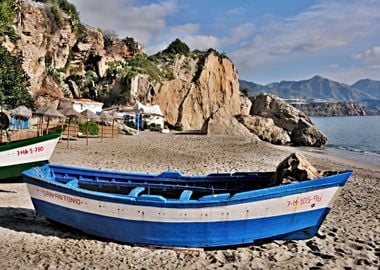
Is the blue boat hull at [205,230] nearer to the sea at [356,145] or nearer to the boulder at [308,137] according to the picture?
the sea at [356,145]

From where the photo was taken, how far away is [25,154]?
11820mm

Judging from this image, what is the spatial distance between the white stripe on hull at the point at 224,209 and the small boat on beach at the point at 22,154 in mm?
4964

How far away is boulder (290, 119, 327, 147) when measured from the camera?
43.5 m

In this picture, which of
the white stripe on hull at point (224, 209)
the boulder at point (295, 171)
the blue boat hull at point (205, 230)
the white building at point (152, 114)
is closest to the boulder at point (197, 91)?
the white building at point (152, 114)

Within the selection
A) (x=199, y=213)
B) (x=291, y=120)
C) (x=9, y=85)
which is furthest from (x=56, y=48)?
(x=199, y=213)

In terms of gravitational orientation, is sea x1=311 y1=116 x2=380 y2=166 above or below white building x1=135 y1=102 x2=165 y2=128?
below

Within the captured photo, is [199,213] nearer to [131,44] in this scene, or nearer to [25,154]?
[25,154]

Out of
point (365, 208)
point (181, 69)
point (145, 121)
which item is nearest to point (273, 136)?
point (145, 121)

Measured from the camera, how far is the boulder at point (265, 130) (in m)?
43.2

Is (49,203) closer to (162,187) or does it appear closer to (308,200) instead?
(162,187)

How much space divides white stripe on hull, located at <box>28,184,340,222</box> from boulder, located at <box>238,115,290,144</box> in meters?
Answer: 35.9

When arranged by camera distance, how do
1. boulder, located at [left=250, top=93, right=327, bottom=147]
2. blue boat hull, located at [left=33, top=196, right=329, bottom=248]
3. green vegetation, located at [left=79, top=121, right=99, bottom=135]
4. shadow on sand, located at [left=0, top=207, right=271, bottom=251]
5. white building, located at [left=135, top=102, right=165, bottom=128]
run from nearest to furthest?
blue boat hull, located at [left=33, top=196, right=329, bottom=248] < shadow on sand, located at [left=0, top=207, right=271, bottom=251] < green vegetation, located at [left=79, top=121, right=99, bottom=135] < boulder, located at [left=250, top=93, right=327, bottom=147] < white building, located at [left=135, top=102, right=165, bottom=128]

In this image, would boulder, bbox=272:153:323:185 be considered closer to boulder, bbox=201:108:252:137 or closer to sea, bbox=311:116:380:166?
sea, bbox=311:116:380:166

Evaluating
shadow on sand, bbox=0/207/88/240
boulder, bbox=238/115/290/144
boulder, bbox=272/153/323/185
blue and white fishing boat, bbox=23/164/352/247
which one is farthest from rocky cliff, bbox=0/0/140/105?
boulder, bbox=272/153/323/185
